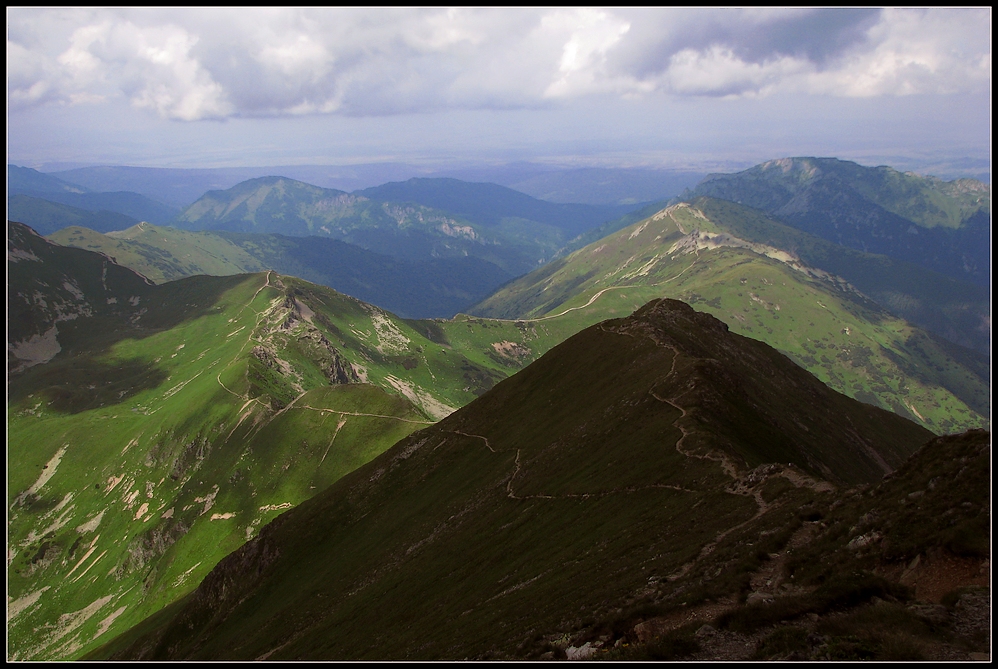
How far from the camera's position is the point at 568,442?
8381 cm

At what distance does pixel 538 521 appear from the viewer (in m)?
64.6

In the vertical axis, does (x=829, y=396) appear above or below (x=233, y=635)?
above

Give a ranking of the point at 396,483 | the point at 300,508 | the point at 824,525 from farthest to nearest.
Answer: the point at 300,508 < the point at 396,483 < the point at 824,525

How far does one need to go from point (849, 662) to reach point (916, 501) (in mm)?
18124

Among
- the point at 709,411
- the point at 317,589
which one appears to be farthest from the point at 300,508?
the point at 709,411

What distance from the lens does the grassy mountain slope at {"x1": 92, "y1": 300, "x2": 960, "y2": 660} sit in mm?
40625

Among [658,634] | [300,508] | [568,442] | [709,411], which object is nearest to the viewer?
[658,634]

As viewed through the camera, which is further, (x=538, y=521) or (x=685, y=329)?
(x=685, y=329)

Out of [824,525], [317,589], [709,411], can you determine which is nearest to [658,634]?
[824,525]

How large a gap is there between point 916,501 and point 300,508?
4294 inches

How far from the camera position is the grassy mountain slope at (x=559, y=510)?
40.6 m

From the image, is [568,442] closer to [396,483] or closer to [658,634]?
[396,483]

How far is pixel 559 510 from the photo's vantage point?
212 feet

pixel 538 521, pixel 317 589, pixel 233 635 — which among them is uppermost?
pixel 538 521
